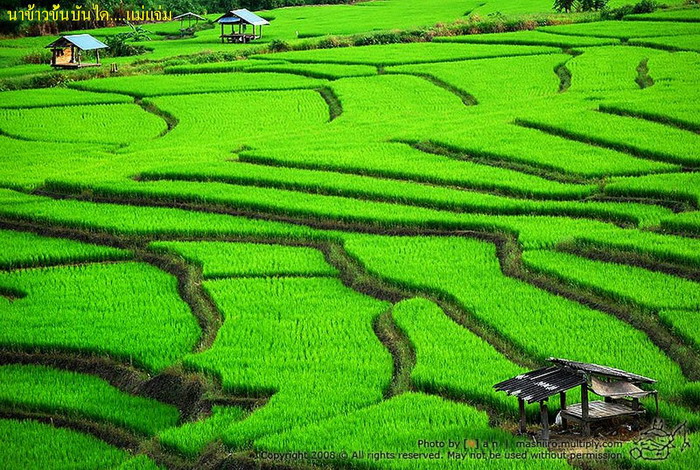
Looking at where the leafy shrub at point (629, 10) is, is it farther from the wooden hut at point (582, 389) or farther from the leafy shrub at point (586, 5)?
the wooden hut at point (582, 389)

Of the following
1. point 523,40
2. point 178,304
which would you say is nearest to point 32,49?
point 523,40

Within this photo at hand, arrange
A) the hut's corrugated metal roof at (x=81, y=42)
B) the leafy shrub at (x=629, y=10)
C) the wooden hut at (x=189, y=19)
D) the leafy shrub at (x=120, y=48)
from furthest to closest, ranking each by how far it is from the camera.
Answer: the wooden hut at (x=189, y=19), the leafy shrub at (x=629, y=10), the leafy shrub at (x=120, y=48), the hut's corrugated metal roof at (x=81, y=42)

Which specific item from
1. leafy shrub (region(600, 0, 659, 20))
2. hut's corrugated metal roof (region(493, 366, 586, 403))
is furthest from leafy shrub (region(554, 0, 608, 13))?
hut's corrugated metal roof (region(493, 366, 586, 403))

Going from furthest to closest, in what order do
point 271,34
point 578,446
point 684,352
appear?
point 271,34 < point 684,352 < point 578,446

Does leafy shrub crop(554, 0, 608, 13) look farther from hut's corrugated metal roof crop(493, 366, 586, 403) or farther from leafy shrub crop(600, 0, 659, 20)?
hut's corrugated metal roof crop(493, 366, 586, 403)

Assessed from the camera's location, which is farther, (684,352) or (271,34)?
(271,34)

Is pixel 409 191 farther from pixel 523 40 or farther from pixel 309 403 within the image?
pixel 523 40

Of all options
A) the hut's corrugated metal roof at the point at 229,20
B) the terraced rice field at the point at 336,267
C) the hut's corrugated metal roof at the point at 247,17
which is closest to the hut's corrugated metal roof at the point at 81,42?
the terraced rice field at the point at 336,267
